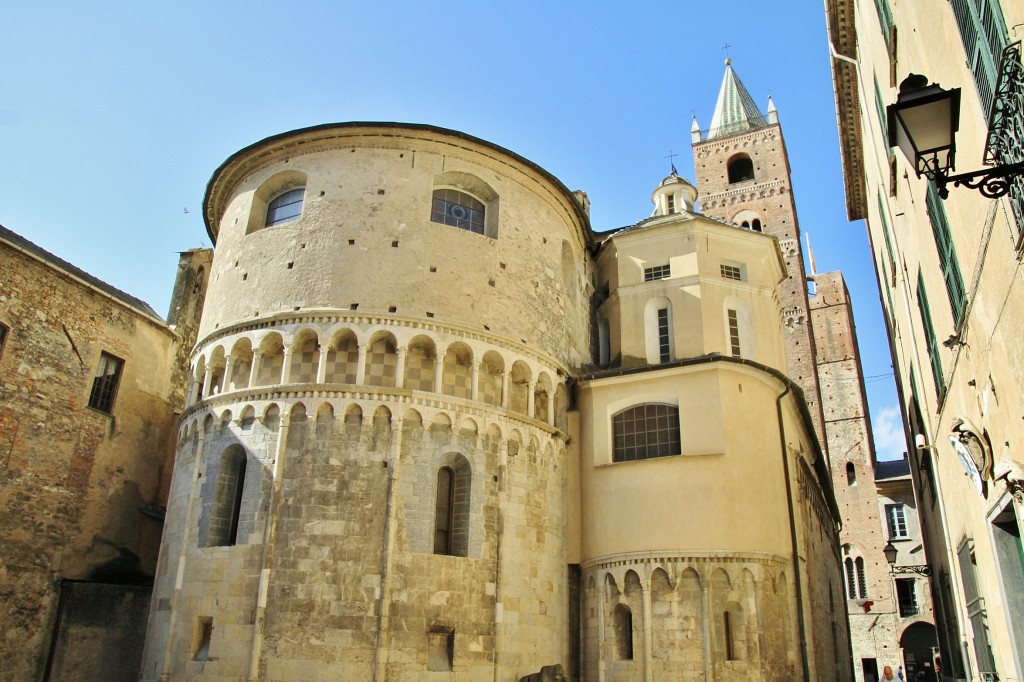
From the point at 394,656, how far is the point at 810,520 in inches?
501

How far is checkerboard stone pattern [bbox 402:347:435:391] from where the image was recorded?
16.5 m

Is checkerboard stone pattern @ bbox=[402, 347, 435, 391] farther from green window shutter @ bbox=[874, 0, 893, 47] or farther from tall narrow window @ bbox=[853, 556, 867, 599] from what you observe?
tall narrow window @ bbox=[853, 556, 867, 599]

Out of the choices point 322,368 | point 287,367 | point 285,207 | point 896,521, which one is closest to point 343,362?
point 322,368

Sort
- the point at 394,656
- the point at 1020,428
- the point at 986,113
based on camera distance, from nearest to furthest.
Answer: the point at 986,113
the point at 1020,428
the point at 394,656

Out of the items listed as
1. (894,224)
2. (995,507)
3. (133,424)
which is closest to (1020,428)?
(995,507)

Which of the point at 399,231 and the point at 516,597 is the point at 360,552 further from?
the point at 399,231

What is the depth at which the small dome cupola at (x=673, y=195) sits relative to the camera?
23.7 metres

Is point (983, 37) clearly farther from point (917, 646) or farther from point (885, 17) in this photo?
point (917, 646)

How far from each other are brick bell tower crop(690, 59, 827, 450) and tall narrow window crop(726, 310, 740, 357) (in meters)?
23.5

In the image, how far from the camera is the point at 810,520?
2158 centimetres

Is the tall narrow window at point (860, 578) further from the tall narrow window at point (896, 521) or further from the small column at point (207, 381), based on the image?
the small column at point (207, 381)

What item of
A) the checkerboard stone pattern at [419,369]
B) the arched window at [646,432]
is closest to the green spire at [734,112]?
the arched window at [646,432]

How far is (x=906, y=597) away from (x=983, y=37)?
4197 centimetres

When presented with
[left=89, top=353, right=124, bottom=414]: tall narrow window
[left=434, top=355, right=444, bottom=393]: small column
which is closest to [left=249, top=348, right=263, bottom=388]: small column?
[left=434, top=355, right=444, bottom=393]: small column
